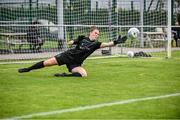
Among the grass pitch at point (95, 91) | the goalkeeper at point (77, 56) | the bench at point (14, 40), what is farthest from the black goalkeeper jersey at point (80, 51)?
the bench at point (14, 40)

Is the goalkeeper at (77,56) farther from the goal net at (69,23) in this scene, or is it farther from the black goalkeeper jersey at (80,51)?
the goal net at (69,23)

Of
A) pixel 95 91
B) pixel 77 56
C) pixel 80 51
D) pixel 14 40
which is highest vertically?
pixel 14 40

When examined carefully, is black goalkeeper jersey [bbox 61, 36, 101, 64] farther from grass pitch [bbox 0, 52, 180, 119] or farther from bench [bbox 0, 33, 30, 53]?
bench [bbox 0, 33, 30, 53]

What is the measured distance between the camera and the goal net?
20.7 metres

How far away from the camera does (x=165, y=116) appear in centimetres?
764

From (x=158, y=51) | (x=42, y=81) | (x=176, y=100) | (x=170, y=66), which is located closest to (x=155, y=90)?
(x=176, y=100)

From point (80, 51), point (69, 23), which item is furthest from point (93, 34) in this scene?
point (69, 23)

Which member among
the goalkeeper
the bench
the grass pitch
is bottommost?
the grass pitch

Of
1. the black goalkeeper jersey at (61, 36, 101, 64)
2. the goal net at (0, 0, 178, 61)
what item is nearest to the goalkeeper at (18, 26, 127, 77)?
the black goalkeeper jersey at (61, 36, 101, 64)

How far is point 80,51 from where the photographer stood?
13.3m

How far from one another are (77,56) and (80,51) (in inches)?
6.2

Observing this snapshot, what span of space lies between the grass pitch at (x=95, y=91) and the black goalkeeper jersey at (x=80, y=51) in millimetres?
525

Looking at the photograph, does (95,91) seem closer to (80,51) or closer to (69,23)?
(80,51)

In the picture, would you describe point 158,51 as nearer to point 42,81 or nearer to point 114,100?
point 42,81
